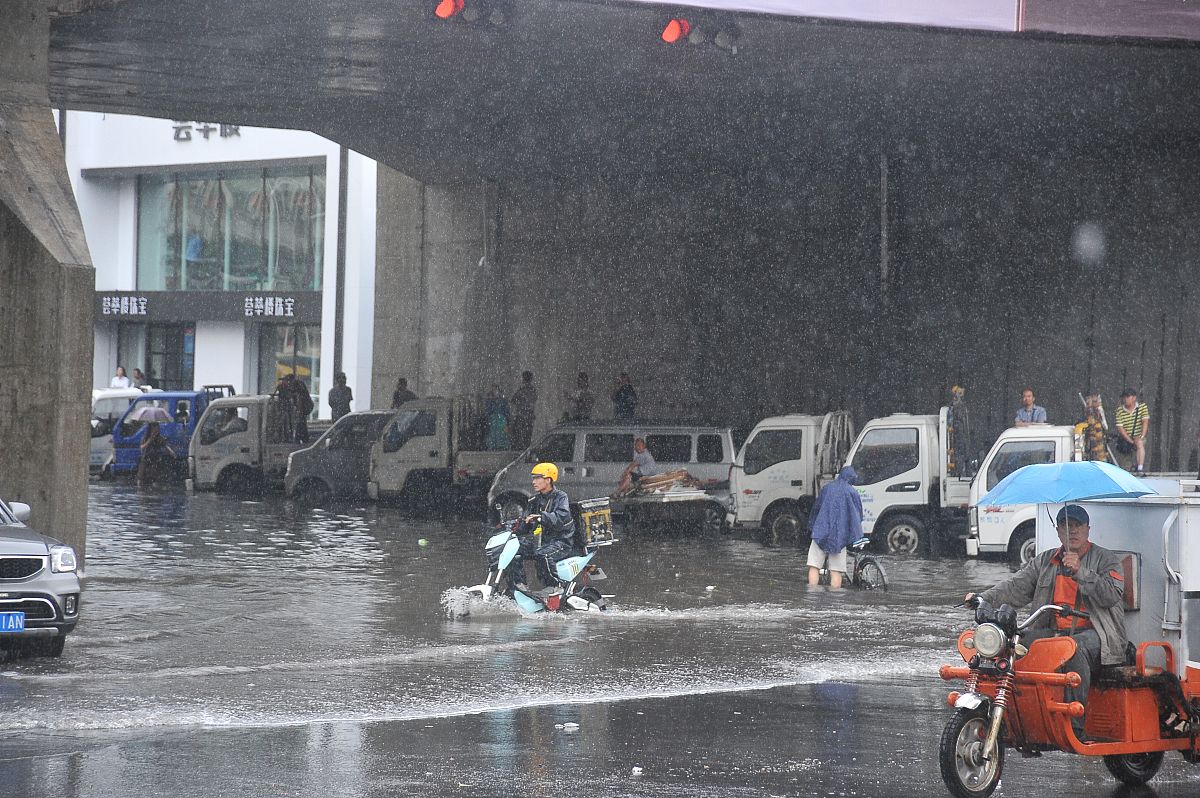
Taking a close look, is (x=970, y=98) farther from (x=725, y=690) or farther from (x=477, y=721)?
(x=477, y=721)

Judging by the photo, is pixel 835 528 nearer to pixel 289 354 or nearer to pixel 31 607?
pixel 31 607

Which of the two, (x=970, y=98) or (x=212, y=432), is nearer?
(x=970, y=98)

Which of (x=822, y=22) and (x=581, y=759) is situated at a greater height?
(x=822, y=22)

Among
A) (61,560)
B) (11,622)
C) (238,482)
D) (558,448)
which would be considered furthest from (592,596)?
(238,482)

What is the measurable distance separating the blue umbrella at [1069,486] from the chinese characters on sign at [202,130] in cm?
3783

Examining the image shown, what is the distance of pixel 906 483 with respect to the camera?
19.3 m

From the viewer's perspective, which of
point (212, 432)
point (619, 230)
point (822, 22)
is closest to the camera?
point (822, 22)

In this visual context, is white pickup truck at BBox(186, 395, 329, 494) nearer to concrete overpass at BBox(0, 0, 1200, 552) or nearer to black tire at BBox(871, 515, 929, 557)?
concrete overpass at BBox(0, 0, 1200, 552)

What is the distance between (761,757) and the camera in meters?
7.23

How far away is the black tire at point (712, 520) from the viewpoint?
2159 cm

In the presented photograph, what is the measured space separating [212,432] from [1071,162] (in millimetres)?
16872

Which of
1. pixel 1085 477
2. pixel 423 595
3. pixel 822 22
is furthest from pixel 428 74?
pixel 1085 477

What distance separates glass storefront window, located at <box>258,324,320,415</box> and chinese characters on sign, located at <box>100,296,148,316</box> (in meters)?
3.93

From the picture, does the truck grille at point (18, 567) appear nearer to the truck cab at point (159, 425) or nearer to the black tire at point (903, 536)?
the black tire at point (903, 536)
